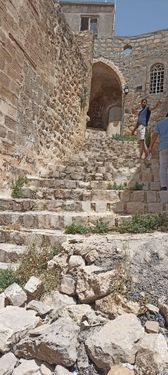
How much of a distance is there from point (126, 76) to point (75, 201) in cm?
1505

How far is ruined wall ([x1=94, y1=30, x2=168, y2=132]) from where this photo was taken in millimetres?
17516

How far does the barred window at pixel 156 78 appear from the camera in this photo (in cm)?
1762

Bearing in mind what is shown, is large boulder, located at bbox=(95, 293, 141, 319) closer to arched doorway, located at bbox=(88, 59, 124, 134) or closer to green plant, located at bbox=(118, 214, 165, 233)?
green plant, located at bbox=(118, 214, 165, 233)

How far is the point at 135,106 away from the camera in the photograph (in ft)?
57.9

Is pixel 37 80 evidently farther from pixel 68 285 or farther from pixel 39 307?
pixel 39 307

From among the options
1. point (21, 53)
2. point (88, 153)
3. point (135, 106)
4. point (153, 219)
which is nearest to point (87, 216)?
point (153, 219)

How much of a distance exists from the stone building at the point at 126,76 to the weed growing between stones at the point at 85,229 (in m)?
13.3

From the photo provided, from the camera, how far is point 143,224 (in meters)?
4.18

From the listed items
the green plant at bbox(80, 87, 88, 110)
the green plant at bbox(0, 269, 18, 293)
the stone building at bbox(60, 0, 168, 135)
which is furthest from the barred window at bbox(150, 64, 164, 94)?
the green plant at bbox(0, 269, 18, 293)

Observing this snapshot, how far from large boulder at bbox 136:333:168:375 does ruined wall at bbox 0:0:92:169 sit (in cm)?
425

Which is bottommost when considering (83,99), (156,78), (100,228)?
(100,228)

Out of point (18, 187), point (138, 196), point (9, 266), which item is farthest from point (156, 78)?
point (9, 266)

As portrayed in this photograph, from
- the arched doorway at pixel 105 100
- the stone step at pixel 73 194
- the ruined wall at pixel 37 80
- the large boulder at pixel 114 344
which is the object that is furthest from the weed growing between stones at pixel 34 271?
the arched doorway at pixel 105 100

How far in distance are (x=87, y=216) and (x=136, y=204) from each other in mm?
982
